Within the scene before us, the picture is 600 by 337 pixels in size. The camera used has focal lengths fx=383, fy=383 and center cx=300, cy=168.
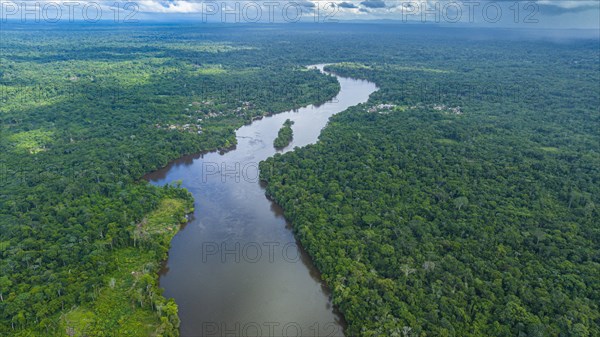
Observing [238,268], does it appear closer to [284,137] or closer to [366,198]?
[366,198]

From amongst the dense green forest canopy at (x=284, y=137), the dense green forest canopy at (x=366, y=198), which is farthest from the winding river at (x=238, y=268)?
the dense green forest canopy at (x=284, y=137)

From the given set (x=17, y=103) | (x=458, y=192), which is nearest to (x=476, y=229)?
(x=458, y=192)

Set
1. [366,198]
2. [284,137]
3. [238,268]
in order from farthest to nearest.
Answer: [284,137]
[366,198]
[238,268]

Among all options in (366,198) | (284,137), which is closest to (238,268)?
(366,198)

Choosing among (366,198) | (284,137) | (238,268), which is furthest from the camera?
(284,137)

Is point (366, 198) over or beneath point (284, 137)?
beneath

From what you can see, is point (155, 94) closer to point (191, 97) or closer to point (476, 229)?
point (191, 97)
